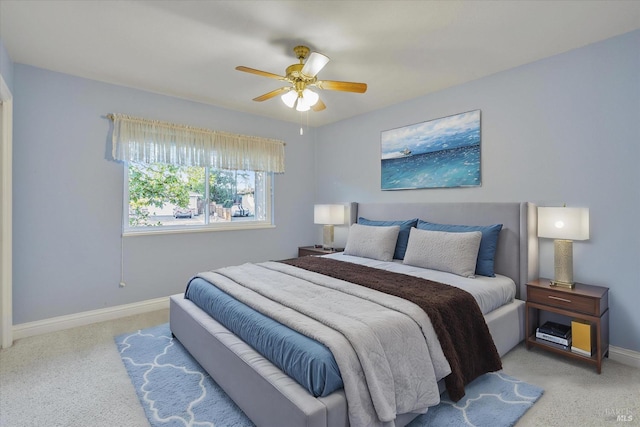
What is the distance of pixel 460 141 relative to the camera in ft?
11.0

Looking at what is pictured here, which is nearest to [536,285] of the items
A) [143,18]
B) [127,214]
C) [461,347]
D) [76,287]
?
[461,347]

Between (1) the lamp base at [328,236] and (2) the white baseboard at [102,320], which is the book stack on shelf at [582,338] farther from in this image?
(1) the lamp base at [328,236]

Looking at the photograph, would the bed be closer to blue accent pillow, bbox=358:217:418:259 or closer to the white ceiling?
blue accent pillow, bbox=358:217:418:259

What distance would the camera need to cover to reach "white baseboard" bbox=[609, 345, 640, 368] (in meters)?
2.35

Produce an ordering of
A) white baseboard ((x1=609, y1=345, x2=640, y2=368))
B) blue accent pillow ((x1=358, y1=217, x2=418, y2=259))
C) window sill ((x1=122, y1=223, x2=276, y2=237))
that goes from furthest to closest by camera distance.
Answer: window sill ((x1=122, y1=223, x2=276, y2=237)) → blue accent pillow ((x1=358, y1=217, x2=418, y2=259)) → white baseboard ((x1=609, y1=345, x2=640, y2=368))

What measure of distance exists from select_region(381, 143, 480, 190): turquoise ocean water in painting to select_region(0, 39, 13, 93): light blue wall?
3.72 m

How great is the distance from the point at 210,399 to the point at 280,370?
696mm

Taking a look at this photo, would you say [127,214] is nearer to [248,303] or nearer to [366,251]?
[248,303]

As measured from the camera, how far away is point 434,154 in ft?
11.7

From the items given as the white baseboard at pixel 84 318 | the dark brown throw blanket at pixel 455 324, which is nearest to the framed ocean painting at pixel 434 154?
the dark brown throw blanket at pixel 455 324

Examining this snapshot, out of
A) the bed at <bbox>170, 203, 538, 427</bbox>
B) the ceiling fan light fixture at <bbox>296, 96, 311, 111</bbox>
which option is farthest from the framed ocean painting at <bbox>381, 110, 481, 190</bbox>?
the ceiling fan light fixture at <bbox>296, 96, 311, 111</bbox>

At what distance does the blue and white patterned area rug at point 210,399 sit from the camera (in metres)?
1.76

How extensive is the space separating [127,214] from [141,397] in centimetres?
213

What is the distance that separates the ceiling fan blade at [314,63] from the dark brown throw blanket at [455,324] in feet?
5.34
